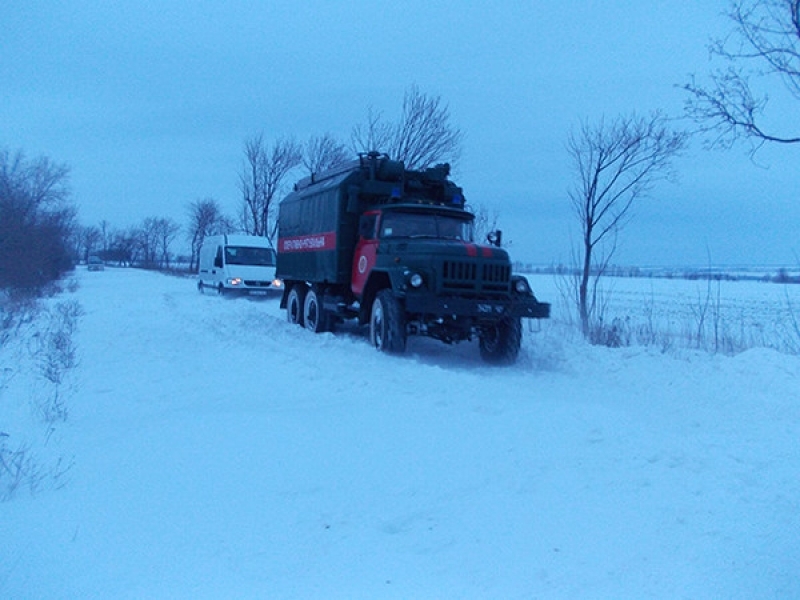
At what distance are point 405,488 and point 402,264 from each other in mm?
5545

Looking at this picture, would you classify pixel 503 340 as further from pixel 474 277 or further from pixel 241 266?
pixel 241 266

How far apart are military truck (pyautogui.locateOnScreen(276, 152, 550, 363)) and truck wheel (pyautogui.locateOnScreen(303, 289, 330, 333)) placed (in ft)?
0.07

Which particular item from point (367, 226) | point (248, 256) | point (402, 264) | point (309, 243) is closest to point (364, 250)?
point (367, 226)

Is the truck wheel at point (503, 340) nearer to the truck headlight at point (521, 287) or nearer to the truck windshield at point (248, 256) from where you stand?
the truck headlight at point (521, 287)

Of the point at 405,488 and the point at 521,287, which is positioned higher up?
the point at 521,287

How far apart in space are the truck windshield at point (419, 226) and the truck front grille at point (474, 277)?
1309 mm

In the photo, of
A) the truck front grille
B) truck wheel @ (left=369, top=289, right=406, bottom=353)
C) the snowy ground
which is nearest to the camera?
the snowy ground

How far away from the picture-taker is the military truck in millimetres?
8969

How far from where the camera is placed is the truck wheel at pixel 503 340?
935 centimetres

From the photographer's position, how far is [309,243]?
43.7ft

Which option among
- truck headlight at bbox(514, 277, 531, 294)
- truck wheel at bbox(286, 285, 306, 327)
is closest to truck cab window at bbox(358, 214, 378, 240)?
truck headlight at bbox(514, 277, 531, 294)

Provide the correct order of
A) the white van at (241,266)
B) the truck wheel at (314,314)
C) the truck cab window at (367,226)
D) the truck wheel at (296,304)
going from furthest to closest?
the white van at (241,266) → the truck wheel at (296,304) → the truck wheel at (314,314) → the truck cab window at (367,226)

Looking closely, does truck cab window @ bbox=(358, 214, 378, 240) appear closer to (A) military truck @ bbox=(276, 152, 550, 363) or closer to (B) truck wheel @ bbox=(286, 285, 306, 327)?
(A) military truck @ bbox=(276, 152, 550, 363)

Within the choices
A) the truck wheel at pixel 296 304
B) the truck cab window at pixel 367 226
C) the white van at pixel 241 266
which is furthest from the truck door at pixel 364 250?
the white van at pixel 241 266
